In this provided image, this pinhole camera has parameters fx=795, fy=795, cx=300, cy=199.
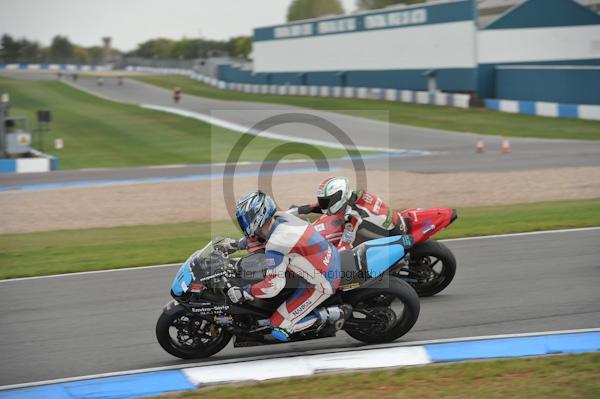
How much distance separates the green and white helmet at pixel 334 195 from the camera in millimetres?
9648

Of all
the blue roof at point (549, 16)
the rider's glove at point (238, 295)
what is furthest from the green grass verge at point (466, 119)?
the rider's glove at point (238, 295)

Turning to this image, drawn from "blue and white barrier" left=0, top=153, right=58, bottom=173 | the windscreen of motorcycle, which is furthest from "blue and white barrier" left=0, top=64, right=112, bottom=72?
the windscreen of motorcycle

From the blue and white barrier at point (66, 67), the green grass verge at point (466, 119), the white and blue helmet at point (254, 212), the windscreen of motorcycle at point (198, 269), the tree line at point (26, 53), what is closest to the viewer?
the white and blue helmet at point (254, 212)

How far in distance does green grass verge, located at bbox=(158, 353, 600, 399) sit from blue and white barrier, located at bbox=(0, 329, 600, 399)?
0.95 feet

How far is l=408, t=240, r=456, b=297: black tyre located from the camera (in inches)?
397

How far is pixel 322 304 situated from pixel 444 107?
39.2 meters

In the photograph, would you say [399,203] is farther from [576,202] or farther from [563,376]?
[563,376]

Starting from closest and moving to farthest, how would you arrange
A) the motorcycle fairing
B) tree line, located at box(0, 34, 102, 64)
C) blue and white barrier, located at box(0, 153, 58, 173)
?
the motorcycle fairing → blue and white barrier, located at box(0, 153, 58, 173) → tree line, located at box(0, 34, 102, 64)

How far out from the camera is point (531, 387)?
6.70 metres

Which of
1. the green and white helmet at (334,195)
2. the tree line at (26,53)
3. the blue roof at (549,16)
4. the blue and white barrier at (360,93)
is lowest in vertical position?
the green and white helmet at (334,195)

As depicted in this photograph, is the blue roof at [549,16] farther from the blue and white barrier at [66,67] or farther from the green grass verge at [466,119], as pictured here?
the blue and white barrier at [66,67]

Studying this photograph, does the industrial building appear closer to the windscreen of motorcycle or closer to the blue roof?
the blue roof

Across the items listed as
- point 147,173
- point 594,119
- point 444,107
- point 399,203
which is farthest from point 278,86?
point 399,203

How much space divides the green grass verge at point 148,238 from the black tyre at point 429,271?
4283 millimetres
